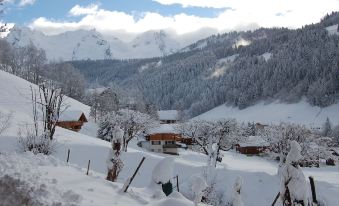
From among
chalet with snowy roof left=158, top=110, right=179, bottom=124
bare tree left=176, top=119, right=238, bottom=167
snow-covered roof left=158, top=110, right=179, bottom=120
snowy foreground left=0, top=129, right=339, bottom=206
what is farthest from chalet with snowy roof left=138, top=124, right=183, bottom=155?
snow-covered roof left=158, top=110, right=179, bottom=120

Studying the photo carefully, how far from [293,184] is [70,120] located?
67361mm

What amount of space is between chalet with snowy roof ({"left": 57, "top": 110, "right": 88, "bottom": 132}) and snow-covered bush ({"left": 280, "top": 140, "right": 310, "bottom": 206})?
218 feet

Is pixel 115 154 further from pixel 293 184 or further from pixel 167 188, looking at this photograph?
pixel 293 184

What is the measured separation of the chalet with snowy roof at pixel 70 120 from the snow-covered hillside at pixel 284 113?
76002mm

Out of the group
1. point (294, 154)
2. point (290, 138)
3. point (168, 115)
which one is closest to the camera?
point (294, 154)

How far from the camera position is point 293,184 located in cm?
1340

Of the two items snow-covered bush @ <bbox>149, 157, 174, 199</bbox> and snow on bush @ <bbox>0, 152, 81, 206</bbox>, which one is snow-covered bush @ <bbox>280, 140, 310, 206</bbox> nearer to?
snow-covered bush @ <bbox>149, 157, 174, 199</bbox>

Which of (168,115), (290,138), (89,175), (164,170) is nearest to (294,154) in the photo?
(164,170)

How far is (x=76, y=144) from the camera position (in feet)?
159

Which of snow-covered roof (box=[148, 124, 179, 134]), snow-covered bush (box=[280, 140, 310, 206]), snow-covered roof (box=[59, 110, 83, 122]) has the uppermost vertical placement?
snow-covered roof (box=[59, 110, 83, 122])

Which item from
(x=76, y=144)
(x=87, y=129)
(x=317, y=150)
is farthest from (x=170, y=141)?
(x=76, y=144)

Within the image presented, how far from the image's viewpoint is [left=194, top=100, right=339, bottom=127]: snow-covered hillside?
→ 15712cm

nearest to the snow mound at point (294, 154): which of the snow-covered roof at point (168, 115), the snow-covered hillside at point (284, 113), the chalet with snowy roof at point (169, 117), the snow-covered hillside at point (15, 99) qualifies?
the snow-covered hillside at point (15, 99)

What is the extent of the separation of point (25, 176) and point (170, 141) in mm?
70754
